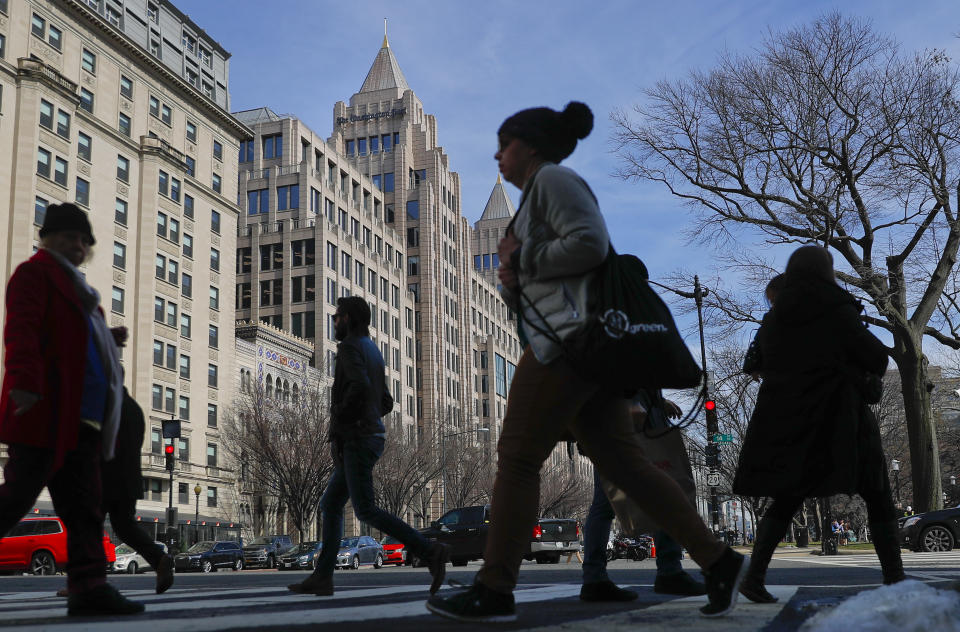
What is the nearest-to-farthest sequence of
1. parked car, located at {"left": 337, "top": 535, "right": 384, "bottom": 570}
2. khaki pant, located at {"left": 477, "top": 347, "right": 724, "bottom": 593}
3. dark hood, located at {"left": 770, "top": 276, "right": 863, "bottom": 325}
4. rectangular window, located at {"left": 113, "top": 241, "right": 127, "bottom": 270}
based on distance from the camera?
khaki pant, located at {"left": 477, "top": 347, "right": 724, "bottom": 593} < dark hood, located at {"left": 770, "top": 276, "right": 863, "bottom": 325} < parked car, located at {"left": 337, "top": 535, "right": 384, "bottom": 570} < rectangular window, located at {"left": 113, "top": 241, "right": 127, "bottom": 270}

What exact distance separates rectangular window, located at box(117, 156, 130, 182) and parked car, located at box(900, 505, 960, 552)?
46.5 metres

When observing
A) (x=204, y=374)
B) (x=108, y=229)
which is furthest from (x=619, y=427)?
(x=204, y=374)

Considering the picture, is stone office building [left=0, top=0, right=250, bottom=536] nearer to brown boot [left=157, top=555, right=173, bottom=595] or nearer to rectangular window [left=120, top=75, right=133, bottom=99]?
rectangular window [left=120, top=75, right=133, bottom=99]

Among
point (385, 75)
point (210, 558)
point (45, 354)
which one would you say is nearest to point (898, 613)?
point (45, 354)

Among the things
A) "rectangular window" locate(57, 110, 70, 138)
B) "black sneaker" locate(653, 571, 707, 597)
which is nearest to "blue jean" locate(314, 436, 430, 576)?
"black sneaker" locate(653, 571, 707, 597)

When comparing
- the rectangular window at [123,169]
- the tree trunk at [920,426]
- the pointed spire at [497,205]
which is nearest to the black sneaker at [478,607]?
the tree trunk at [920,426]

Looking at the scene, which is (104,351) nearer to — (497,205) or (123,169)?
(123,169)

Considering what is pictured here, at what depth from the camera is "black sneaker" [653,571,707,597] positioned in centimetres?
512

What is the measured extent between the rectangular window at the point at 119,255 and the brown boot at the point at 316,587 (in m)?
49.5

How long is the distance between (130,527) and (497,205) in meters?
128

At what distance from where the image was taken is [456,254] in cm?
10112

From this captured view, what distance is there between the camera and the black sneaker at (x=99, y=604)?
406 centimetres

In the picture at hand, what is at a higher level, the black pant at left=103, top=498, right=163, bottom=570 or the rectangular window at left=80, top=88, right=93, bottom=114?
the rectangular window at left=80, top=88, right=93, bottom=114

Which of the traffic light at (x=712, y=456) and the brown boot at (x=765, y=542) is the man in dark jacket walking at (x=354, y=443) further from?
the traffic light at (x=712, y=456)
